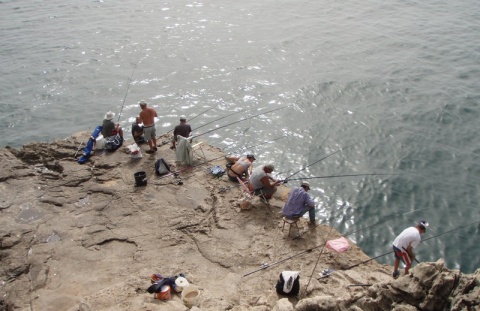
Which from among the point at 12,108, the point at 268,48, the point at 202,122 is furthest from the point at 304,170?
the point at 12,108

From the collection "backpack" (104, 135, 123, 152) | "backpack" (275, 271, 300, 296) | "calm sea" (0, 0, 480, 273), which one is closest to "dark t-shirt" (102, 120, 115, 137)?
"backpack" (104, 135, 123, 152)

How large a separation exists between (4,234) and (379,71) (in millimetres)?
18886

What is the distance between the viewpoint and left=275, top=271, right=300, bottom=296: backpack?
9.05 m

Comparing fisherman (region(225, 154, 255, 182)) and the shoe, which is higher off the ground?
fisherman (region(225, 154, 255, 182))

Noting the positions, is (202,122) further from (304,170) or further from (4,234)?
(4,234)

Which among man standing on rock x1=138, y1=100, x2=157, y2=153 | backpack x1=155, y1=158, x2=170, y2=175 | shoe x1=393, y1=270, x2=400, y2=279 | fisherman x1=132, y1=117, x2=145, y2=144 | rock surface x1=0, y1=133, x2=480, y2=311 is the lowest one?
shoe x1=393, y1=270, x2=400, y2=279

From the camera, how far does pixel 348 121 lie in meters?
18.5

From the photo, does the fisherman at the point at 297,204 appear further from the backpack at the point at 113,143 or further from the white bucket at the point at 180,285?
the backpack at the point at 113,143

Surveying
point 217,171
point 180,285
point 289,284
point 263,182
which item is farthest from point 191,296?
point 217,171

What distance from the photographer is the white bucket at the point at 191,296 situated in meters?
8.78

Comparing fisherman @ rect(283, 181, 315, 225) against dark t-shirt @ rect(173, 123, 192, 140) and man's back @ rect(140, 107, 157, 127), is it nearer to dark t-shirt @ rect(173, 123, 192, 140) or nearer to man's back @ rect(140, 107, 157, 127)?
dark t-shirt @ rect(173, 123, 192, 140)

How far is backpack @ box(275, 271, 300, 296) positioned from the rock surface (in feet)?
0.54

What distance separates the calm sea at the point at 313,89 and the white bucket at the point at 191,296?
5.89m

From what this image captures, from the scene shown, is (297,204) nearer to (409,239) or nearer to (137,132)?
(409,239)
